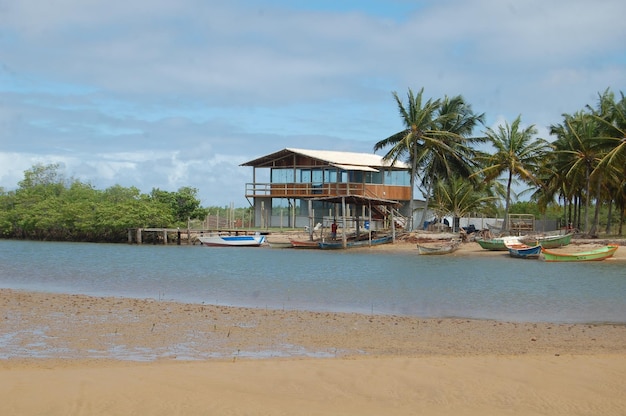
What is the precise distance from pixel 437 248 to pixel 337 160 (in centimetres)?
1458

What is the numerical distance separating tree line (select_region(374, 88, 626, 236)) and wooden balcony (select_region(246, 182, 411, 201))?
205 centimetres

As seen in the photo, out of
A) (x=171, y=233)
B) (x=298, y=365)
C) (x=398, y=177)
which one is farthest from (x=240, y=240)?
(x=298, y=365)

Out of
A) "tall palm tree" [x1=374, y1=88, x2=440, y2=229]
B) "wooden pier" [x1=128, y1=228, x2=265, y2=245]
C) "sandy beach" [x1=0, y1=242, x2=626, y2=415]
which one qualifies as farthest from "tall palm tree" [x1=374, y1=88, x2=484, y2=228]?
"sandy beach" [x1=0, y1=242, x2=626, y2=415]

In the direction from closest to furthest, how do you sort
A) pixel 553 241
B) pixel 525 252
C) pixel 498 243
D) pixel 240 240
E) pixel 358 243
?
pixel 525 252, pixel 553 241, pixel 498 243, pixel 358 243, pixel 240 240

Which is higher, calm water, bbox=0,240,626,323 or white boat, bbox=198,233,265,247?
white boat, bbox=198,233,265,247

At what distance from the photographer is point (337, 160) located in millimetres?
52500

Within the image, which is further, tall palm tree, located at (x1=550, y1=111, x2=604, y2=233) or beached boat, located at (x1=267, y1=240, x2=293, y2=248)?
beached boat, located at (x1=267, y1=240, x2=293, y2=248)

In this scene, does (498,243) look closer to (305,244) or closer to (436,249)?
(436,249)

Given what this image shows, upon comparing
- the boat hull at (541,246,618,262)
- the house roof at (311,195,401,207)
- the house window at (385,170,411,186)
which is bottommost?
the boat hull at (541,246,618,262)

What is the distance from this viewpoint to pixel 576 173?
45000 millimetres

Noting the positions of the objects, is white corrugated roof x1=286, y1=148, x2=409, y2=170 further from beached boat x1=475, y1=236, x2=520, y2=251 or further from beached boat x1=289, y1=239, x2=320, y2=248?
beached boat x1=475, y1=236, x2=520, y2=251

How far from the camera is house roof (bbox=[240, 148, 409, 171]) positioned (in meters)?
51.7

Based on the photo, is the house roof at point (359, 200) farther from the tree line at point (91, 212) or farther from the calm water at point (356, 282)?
the tree line at point (91, 212)

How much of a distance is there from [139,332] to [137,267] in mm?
19030
